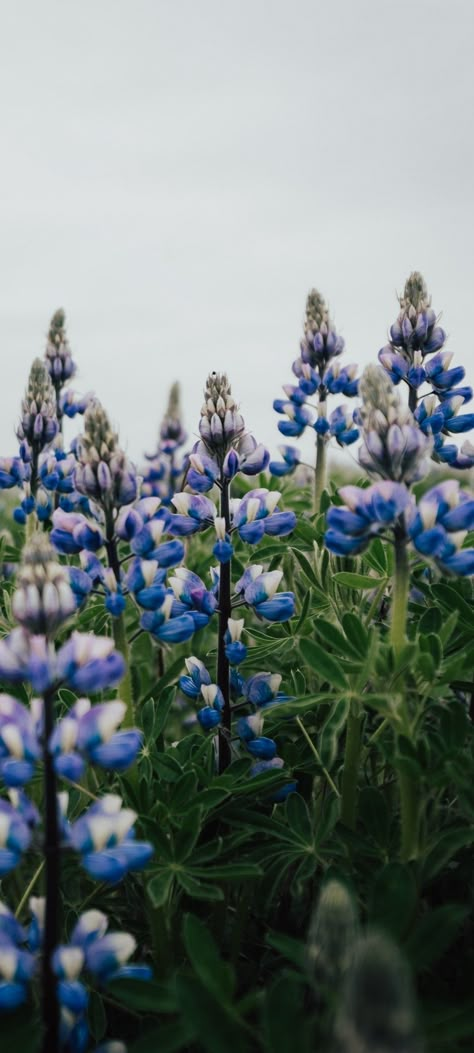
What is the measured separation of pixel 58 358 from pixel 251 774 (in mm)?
2513

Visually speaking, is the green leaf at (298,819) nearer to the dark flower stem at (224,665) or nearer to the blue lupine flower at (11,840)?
the dark flower stem at (224,665)

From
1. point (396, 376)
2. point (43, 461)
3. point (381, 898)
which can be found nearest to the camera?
point (381, 898)

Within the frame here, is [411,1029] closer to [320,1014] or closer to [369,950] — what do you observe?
[369,950]

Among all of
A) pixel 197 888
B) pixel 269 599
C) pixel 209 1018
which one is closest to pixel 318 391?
pixel 269 599

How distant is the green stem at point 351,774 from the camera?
2.10 metres

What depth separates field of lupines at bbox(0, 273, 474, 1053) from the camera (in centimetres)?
142

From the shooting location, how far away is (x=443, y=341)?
3014mm

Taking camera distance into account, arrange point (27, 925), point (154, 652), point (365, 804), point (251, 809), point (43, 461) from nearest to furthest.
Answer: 1. point (365, 804)
2. point (27, 925)
3. point (251, 809)
4. point (43, 461)
5. point (154, 652)

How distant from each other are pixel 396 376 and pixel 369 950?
225cm

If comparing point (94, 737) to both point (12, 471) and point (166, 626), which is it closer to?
point (166, 626)

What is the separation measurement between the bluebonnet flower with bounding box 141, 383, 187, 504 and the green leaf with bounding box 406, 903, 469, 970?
3.05m

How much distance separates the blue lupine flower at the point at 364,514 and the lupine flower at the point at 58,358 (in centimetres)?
A: 263

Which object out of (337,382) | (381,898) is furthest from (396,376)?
(381,898)

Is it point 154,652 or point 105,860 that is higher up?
point 105,860
